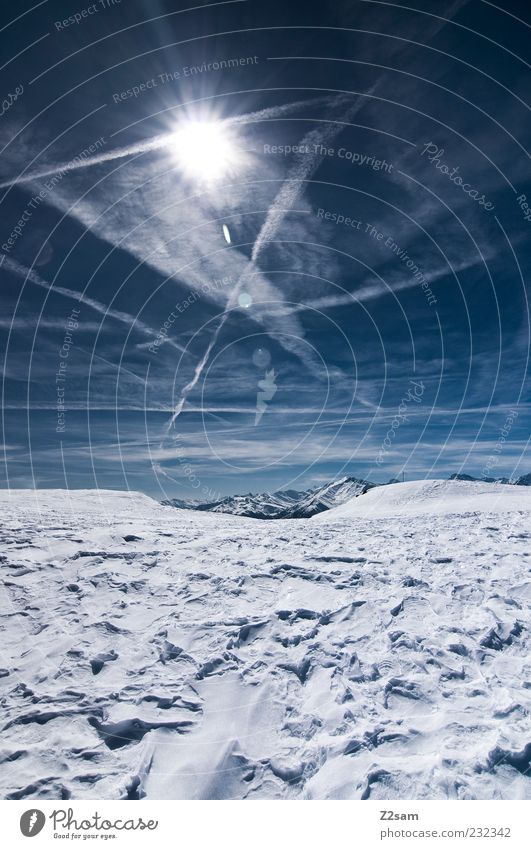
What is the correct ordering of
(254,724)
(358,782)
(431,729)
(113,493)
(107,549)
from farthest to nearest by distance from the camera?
(113,493) < (107,549) < (254,724) < (431,729) < (358,782)

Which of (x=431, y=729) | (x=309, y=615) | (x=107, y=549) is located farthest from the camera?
(x=107, y=549)
